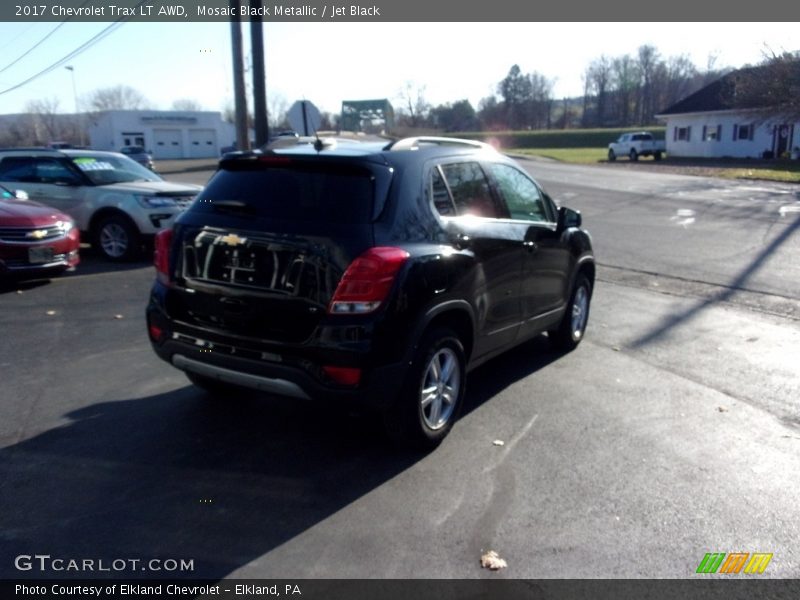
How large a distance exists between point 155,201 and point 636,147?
144ft

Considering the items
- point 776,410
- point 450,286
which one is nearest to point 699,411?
point 776,410

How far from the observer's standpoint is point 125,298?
921 centimetres

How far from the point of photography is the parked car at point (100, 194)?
11.7 meters

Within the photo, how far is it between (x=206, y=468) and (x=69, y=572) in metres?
1.12

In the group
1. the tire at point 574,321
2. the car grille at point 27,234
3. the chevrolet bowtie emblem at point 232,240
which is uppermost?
the chevrolet bowtie emblem at point 232,240

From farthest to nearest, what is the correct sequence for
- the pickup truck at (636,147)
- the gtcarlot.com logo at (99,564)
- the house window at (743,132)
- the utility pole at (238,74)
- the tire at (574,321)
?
1. the pickup truck at (636,147)
2. the house window at (743,132)
3. the utility pole at (238,74)
4. the tire at (574,321)
5. the gtcarlot.com logo at (99,564)

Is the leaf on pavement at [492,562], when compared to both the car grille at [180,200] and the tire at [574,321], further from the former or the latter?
the car grille at [180,200]

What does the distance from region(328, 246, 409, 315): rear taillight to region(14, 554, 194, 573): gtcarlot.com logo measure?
59.8 inches

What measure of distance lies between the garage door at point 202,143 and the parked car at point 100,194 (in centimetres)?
6771

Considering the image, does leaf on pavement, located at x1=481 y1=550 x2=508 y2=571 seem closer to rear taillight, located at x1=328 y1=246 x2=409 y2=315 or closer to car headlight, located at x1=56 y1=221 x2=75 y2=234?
rear taillight, located at x1=328 y1=246 x2=409 y2=315

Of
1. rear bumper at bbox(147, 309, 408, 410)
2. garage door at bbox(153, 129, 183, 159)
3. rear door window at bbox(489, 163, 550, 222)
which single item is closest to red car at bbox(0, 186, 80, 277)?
rear bumper at bbox(147, 309, 408, 410)

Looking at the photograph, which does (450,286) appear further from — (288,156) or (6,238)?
(6,238)

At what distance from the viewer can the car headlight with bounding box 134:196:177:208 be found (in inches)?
460

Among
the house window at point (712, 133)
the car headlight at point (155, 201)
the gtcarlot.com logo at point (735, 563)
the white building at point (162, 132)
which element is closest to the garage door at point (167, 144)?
the white building at point (162, 132)
